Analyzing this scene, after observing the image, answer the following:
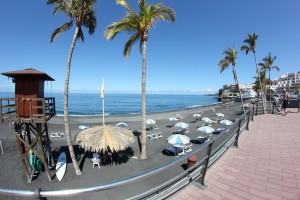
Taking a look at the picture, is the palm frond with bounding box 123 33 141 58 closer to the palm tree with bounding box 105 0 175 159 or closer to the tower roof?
the palm tree with bounding box 105 0 175 159

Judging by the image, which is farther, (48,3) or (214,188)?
(48,3)

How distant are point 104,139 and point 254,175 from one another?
13.1 m

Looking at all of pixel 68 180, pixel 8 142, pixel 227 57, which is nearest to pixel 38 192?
pixel 68 180

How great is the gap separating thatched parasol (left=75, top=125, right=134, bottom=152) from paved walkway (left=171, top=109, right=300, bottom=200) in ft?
36.4

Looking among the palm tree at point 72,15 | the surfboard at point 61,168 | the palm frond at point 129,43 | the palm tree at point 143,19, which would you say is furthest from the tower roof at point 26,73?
the surfboard at point 61,168

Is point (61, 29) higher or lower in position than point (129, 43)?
higher

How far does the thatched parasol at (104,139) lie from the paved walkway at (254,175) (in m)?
11.1

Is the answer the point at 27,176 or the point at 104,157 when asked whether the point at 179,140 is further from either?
the point at 27,176

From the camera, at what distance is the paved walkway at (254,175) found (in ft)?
11.0

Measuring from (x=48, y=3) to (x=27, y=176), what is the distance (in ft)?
41.2

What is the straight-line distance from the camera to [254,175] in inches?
163

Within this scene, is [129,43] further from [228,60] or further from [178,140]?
[228,60]

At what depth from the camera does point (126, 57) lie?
16.7 meters

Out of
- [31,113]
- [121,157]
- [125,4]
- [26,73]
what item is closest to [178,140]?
[121,157]
